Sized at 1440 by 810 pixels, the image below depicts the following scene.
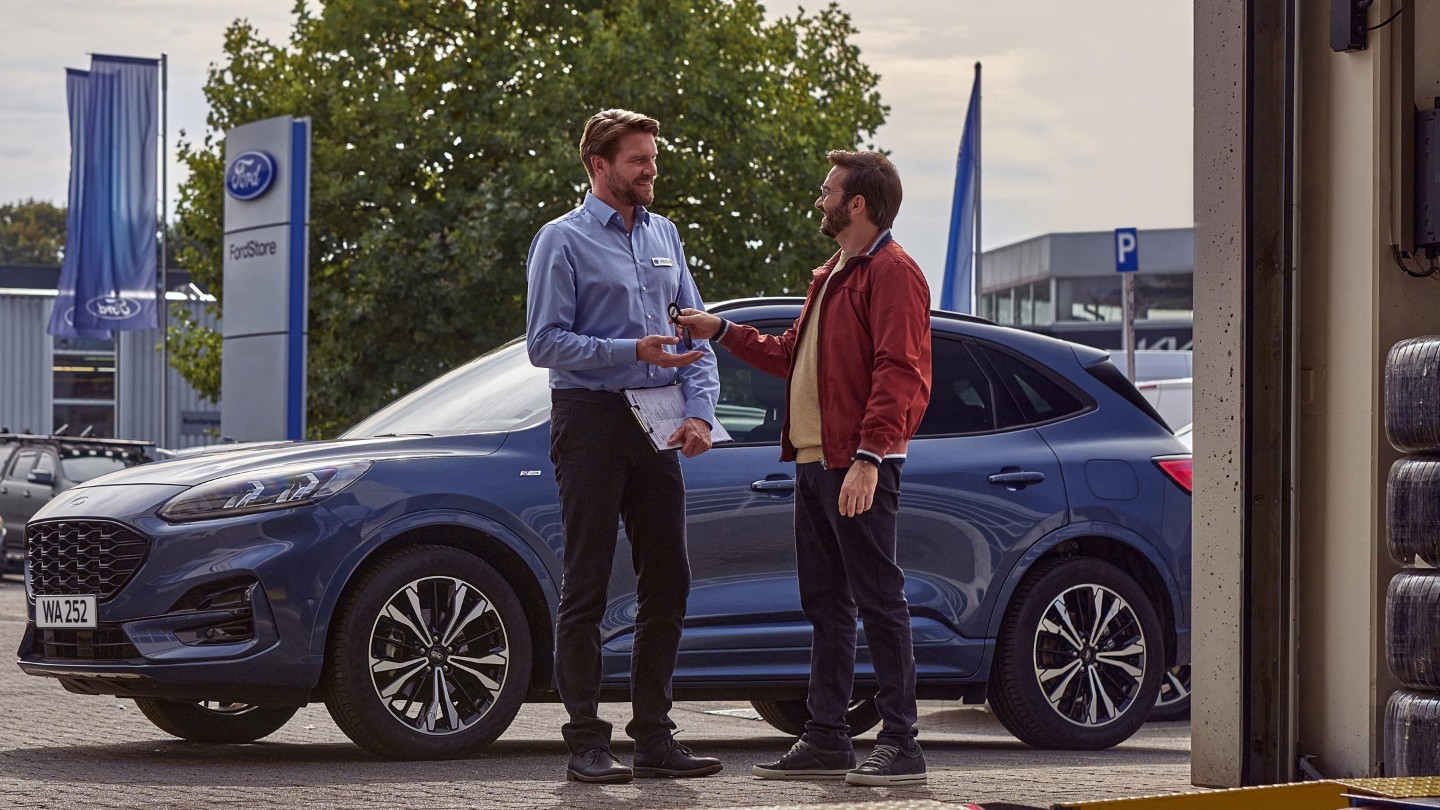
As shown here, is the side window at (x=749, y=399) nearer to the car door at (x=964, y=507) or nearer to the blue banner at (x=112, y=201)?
the car door at (x=964, y=507)

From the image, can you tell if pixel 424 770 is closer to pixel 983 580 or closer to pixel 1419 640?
pixel 983 580

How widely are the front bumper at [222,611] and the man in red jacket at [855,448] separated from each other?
162 cm

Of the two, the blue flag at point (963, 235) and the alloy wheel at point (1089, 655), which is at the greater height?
the blue flag at point (963, 235)

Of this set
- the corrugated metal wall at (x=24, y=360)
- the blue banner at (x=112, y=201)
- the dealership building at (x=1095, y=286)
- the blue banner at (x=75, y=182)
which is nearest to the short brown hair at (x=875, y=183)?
the blue banner at (x=112, y=201)

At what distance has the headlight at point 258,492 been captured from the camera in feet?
20.8

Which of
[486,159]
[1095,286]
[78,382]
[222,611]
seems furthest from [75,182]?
[1095,286]

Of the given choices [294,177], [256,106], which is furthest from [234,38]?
[294,177]

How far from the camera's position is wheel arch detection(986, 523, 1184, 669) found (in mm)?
7453

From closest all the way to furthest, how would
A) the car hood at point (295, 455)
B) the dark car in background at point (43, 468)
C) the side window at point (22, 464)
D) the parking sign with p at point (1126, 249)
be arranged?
the car hood at point (295, 455) → the parking sign with p at point (1126, 249) → the dark car in background at point (43, 468) → the side window at point (22, 464)

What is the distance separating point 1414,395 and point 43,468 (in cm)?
2169

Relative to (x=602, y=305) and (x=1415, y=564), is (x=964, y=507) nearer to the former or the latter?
(x=602, y=305)

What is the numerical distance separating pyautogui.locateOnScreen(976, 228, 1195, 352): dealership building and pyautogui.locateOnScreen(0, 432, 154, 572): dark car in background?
136 feet

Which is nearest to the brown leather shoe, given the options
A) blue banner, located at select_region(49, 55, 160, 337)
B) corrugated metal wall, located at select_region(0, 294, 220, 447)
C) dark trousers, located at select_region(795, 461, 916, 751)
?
dark trousers, located at select_region(795, 461, 916, 751)

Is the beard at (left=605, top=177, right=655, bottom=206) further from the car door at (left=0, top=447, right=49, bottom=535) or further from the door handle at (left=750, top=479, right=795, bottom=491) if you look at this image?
the car door at (left=0, top=447, right=49, bottom=535)
